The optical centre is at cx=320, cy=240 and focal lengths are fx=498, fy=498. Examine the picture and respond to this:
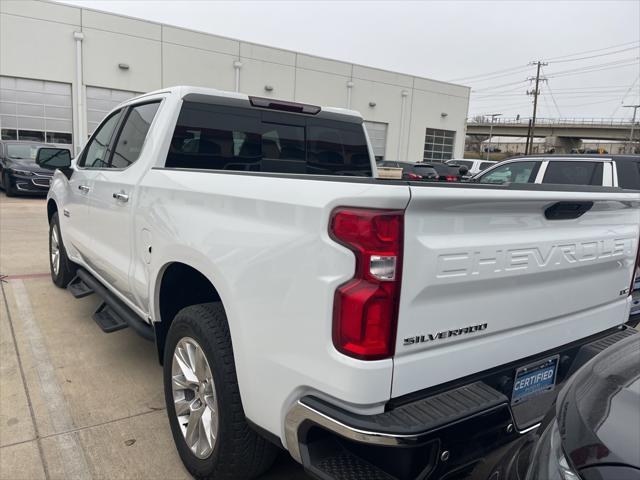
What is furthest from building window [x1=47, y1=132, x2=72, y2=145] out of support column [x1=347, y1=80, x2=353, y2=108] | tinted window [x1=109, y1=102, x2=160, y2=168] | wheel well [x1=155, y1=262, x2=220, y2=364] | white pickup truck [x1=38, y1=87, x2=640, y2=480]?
wheel well [x1=155, y1=262, x2=220, y2=364]

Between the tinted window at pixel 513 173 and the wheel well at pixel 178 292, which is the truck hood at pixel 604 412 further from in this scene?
the tinted window at pixel 513 173

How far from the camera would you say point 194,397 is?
2641mm

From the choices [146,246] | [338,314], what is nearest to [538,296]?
[338,314]

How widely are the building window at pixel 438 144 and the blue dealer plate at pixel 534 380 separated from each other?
37327 mm

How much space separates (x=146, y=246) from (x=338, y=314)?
68.2 inches

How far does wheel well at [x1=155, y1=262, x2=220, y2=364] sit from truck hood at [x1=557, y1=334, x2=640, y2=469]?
1.85m

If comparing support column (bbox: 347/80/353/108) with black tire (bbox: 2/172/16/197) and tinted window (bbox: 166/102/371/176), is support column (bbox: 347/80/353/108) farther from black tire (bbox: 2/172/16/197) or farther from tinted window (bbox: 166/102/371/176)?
tinted window (bbox: 166/102/371/176)

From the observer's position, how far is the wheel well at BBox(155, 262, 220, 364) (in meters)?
2.86

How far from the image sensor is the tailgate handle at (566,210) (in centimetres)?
212

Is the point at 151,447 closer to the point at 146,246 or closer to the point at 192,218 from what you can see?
the point at 146,246

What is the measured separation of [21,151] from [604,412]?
703 inches

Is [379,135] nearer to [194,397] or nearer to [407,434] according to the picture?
[194,397]

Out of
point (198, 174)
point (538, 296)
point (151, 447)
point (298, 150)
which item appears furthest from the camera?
point (298, 150)

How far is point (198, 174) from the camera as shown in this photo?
2598 millimetres
